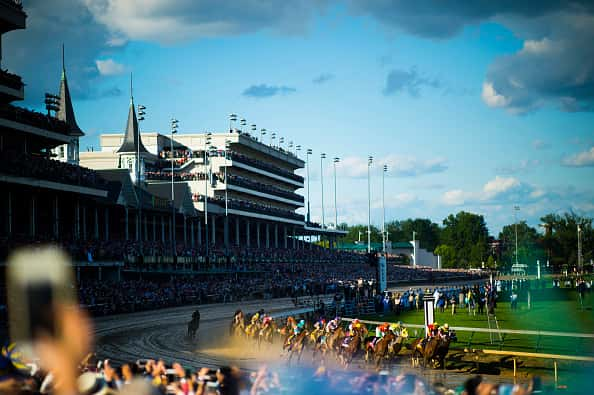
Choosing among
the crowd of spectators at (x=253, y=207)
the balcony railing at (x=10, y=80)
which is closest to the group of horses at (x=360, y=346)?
the balcony railing at (x=10, y=80)

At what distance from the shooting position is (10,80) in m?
43.8

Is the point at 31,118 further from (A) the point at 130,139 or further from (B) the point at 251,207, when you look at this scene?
(B) the point at 251,207

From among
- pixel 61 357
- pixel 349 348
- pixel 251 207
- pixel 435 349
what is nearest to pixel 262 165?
pixel 251 207

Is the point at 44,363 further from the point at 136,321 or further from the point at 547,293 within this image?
the point at 547,293

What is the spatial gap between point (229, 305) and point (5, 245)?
16.6 m

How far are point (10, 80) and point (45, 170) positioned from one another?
5.66m

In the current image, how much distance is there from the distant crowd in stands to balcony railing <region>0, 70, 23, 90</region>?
4.10 m

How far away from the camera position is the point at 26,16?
46.3 metres

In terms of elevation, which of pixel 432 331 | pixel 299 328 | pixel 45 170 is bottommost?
pixel 299 328

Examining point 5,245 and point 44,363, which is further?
point 5,245

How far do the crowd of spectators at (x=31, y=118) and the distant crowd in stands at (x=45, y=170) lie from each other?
1.89m

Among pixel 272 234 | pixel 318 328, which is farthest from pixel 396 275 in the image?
pixel 318 328

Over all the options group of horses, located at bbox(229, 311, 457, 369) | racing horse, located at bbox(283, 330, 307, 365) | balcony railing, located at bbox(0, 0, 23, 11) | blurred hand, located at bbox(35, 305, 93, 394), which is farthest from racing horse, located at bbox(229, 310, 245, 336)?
balcony railing, located at bbox(0, 0, 23, 11)

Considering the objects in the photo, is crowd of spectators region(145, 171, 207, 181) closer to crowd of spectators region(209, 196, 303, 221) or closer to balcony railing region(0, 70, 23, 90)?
crowd of spectators region(209, 196, 303, 221)
